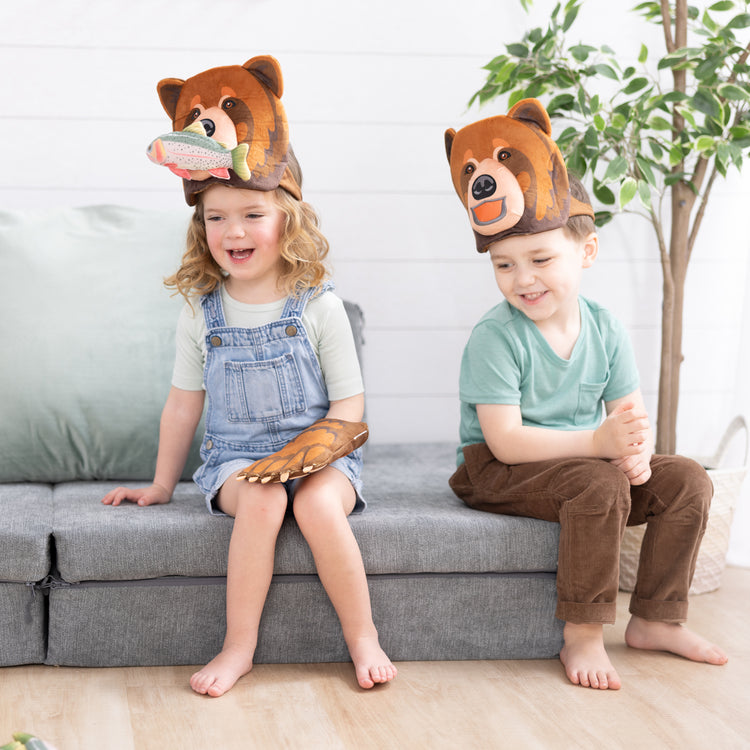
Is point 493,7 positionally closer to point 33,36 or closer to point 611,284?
point 611,284

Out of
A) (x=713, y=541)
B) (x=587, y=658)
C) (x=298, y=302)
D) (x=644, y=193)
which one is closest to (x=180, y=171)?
(x=298, y=302)

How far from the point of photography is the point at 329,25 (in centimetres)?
205

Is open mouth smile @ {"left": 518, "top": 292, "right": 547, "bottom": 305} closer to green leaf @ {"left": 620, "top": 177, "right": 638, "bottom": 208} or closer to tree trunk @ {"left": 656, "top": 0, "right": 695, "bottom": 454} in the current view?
→ green leaf @ {"left": 620, "top": 177, "right": 638, "bottom": 208}

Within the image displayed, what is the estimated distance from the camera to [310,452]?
1351mm

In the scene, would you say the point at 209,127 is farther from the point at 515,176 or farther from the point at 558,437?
the point at 558,437

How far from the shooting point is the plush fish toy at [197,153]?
1.37 meters

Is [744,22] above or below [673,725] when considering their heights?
above

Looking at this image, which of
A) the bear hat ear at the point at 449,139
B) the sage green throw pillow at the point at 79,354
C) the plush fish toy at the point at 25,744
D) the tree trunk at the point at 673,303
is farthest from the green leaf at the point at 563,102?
the plush fish toy at the point at 25,744

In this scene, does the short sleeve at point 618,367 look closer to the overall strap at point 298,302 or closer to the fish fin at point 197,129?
the overall strap at point 298,302

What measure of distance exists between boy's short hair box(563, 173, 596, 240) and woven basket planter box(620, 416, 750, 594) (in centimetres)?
59

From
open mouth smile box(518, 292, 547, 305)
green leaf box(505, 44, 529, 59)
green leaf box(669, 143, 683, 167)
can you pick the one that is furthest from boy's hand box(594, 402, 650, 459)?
green leaf box(505, 44, 529, 59)

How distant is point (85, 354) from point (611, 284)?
1315mm

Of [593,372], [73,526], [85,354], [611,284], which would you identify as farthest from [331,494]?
[611,284]

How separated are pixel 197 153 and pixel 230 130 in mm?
72
